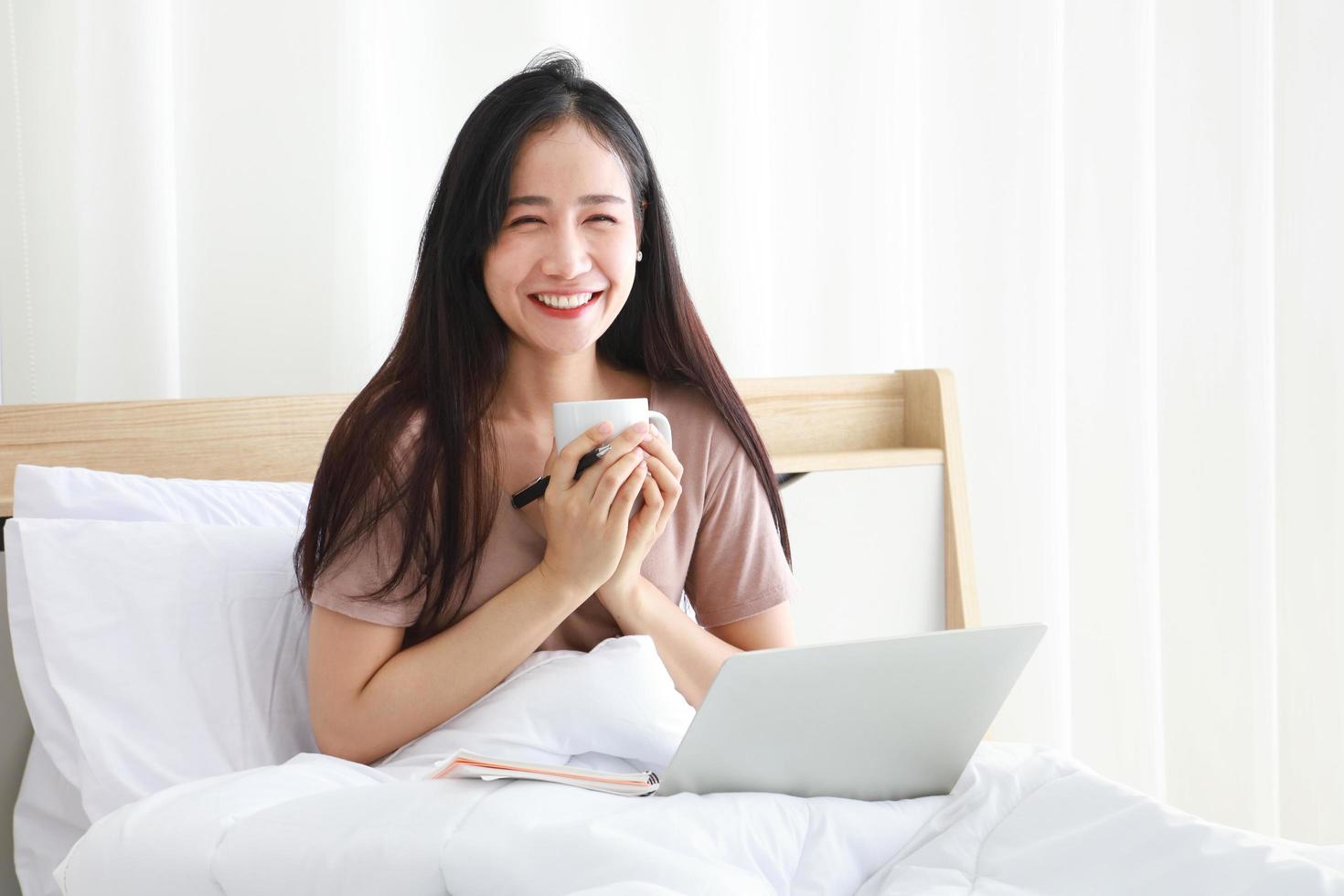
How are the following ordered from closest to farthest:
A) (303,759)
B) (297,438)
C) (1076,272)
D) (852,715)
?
(852,715)
(303,759)
(297,438)
(1076,272)

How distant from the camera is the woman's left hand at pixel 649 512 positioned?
1.13 m

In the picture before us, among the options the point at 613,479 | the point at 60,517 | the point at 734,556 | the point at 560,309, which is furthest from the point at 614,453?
the point at 60,517

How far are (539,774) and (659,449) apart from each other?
36cm

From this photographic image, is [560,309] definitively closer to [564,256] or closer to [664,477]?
[564,256]

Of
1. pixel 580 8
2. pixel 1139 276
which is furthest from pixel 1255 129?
pixel 580 8

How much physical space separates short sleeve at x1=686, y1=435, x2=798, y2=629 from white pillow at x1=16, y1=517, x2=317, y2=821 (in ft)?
1.40

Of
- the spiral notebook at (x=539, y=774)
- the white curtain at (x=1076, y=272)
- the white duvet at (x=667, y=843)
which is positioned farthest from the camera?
the white curtain at (x=1076, y=272)

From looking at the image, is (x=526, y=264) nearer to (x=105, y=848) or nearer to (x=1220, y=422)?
(x=105, y=848)

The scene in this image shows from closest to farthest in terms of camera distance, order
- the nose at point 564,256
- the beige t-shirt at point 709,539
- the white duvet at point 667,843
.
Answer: the white duvet at point 667,843 < the nose at point 564,256 < the beige t-shirt at point 709,539

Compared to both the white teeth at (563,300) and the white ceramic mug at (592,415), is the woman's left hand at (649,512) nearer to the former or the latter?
the white ceramic mug at (592,415)

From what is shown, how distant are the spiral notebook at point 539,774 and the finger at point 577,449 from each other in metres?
0.29

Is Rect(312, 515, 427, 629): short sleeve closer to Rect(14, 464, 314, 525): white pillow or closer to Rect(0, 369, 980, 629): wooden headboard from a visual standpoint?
Rect(14, 464, 314, 525): white pillow

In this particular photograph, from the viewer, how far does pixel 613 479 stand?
3.58 ft

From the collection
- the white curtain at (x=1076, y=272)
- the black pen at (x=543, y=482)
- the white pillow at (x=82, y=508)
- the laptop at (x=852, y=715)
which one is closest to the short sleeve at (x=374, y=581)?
the black pen at (x=543, y=482)
